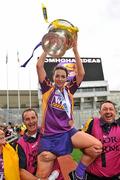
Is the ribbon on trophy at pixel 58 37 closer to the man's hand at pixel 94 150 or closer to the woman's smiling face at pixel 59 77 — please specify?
the woman's smiling face at pixel 59 77

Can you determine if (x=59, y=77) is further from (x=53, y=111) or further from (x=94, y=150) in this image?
(x=94, y=150)

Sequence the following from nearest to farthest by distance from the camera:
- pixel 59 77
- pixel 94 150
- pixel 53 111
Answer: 1. pixel 94 150
2. pixel 53 111
3. pixel 59 77

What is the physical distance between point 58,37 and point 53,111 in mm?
889

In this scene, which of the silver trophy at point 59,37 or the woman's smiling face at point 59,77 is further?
the woman's smiling face at point 59,77

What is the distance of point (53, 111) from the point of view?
16.6 feet

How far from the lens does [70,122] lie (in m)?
5.07

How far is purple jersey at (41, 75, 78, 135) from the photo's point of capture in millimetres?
4980

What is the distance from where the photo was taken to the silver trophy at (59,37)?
15.9ft

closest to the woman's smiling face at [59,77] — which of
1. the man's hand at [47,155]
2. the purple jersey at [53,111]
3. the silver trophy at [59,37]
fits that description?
the purple jersey at [53,111]

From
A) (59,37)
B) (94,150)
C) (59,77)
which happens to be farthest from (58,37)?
(94,150)

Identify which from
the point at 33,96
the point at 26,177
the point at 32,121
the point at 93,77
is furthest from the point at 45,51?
the point at 33,96

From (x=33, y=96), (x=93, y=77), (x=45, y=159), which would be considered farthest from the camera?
(x=33, y=96)

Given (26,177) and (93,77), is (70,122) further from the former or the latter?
(93,77)

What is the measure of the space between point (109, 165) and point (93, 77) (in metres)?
55.2
